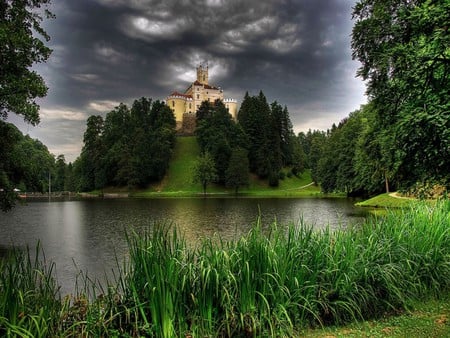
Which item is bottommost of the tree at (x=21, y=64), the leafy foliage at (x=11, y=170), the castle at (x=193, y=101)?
the leafy foliage at (x=11, y=170)

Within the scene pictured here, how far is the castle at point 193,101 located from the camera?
121125 mm

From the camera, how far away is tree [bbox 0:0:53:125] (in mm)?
13180

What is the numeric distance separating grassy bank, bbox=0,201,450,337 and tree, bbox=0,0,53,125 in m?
10.3

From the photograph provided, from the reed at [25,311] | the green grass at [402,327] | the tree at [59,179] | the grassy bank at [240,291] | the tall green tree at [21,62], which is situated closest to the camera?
the reed at [25,311]

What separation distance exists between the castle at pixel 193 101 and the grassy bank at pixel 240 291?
112 metres

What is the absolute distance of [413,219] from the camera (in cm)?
851

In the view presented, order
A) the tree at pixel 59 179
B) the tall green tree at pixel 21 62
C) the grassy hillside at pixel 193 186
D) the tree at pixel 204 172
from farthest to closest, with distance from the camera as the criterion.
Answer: the tree at pixel 59 179
the tree at pixel 204 172
the grassy hillside at pixel 193 186
the tall green tree at pixel 21 62

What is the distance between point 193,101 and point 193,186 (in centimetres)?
5400

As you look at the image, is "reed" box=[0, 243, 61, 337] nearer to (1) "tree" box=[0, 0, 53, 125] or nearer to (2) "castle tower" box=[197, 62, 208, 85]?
(1) "tree" box=[0, 0, 53, 125]

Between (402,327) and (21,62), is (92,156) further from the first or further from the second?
(402,327)

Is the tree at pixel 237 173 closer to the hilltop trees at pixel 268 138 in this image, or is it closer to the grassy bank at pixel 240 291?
the hilltop trees at pixel 268 138

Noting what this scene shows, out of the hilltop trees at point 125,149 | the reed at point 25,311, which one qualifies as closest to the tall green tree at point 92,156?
the hilltop trees at point 125,149

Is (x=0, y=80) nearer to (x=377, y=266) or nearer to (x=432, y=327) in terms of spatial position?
(x=377, y=266)

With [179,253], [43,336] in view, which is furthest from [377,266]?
[43,336]
